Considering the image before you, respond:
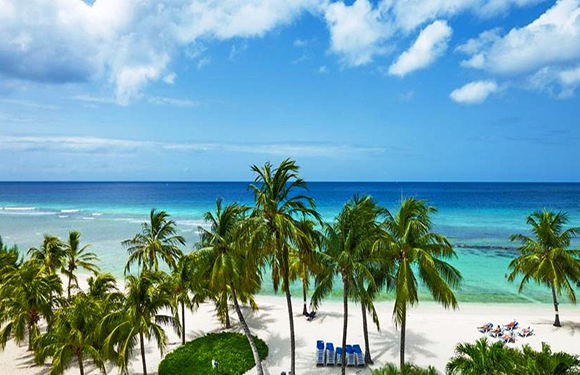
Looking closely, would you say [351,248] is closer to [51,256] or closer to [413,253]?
[413,253]

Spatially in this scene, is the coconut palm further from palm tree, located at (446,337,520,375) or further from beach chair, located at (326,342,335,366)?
palm tree, located at (446,337,520,375)

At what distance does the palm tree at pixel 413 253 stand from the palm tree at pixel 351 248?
633mm

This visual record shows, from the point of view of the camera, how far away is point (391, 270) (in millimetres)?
13750

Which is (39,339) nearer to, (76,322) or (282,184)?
(76,322)

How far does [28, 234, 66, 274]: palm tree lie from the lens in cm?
1997

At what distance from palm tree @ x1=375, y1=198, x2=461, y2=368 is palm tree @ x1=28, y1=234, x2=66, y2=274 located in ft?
60.3

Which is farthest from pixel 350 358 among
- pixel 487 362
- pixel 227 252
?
pixel 487 362

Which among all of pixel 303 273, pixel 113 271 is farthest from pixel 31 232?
pixel 303 273

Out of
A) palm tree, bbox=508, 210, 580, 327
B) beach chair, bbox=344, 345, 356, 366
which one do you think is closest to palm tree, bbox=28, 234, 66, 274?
beach chair, bbox=344, 345, 356, 366

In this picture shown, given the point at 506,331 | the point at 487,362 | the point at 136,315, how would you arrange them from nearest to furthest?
the point at 487,362 < the point at 136,315 < the point at 506,331

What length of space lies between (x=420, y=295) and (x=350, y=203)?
1711 centimetres

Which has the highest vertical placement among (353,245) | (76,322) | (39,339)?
(353,245)

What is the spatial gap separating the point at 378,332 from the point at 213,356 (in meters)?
8.54

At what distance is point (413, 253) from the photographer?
12578mm
